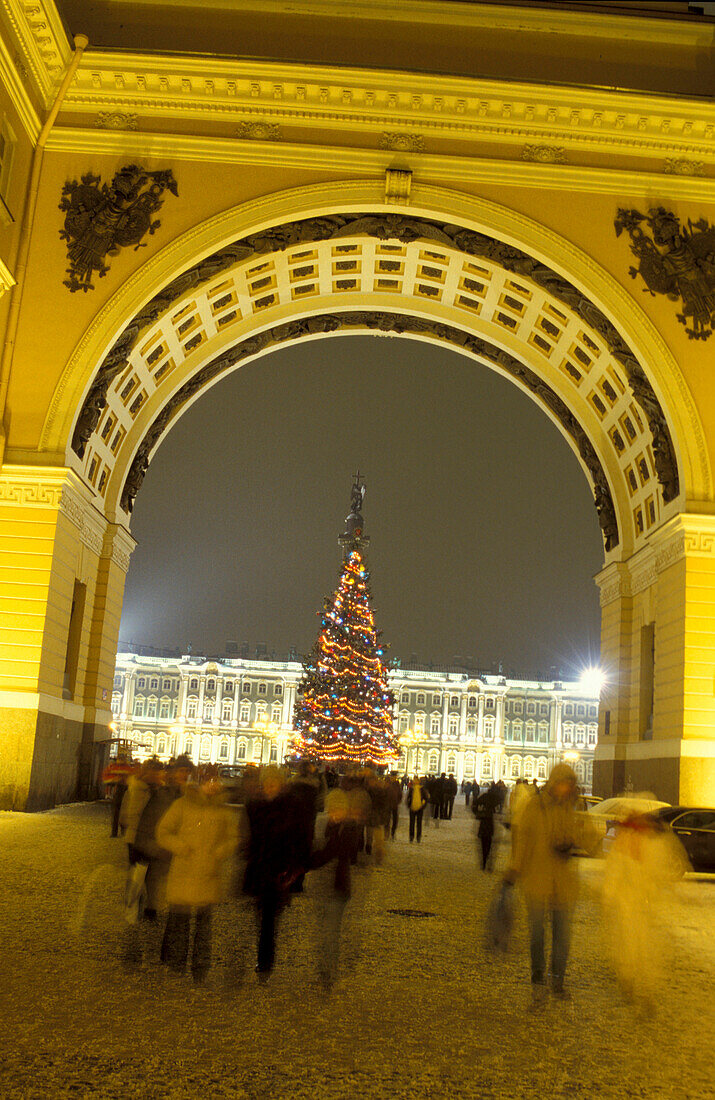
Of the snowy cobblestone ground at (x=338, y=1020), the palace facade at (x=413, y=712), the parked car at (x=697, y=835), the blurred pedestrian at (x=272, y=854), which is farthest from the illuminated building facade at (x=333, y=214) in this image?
the palace facade at (x=413, y=712)

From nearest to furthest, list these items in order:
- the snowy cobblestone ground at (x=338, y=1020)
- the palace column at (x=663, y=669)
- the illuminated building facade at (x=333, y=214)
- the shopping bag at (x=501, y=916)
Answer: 1. the snowy cobblestone ground at (x=338, y=1020)
2. the shopping bag at (x=501, y=916)
3. the palace column at (x=663, y=669)
4. the illuminated building facade at (x=333, y=214)

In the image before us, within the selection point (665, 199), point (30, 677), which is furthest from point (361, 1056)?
point (665, 199)

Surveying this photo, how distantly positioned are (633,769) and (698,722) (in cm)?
368

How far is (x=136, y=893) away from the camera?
9.89m

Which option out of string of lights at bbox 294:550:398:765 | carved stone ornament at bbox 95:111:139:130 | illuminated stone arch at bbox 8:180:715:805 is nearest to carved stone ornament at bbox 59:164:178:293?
illuminated stone arch at bbox 8:180:715:805

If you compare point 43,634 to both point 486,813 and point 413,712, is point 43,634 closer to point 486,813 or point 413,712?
point 486,813

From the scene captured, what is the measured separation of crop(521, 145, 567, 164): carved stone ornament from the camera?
24.4m

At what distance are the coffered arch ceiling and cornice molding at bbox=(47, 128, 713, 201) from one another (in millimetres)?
969

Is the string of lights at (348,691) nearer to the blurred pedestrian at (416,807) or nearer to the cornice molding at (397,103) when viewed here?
the blurred pedestrian at (416,807)

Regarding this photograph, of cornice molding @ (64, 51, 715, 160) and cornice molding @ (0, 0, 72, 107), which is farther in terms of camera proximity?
cornice molding @ (64, 51, 715, 160)

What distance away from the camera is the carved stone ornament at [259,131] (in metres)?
24.3

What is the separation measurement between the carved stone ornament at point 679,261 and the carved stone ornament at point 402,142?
4697 mm

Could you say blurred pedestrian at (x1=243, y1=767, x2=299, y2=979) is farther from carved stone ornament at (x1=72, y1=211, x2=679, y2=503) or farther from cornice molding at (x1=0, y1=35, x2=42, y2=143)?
cornice molding at (x1=0, y1=35, x2=42, y2=143)

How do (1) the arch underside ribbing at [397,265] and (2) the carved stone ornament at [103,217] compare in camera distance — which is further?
(1) the arch underside ribbing at [397,265]
